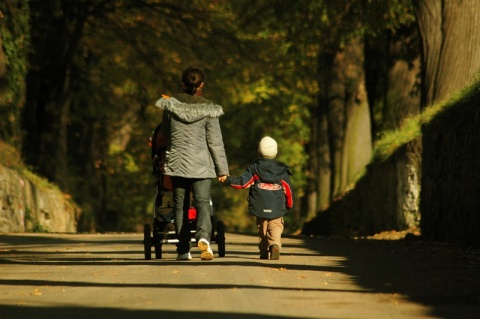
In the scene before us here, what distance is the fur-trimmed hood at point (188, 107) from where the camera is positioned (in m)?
13.6

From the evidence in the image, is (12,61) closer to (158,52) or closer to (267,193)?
(158,52)

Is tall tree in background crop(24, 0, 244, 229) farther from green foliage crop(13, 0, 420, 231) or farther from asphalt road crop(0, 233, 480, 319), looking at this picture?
asphalt road crop(0, 233, 480, 319)

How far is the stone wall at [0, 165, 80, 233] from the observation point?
26469 mm

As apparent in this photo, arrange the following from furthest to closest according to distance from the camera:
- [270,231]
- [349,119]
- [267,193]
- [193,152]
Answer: [349,119]
[267,193]
[270,231]
[193,152]

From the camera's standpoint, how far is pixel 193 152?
13602mm

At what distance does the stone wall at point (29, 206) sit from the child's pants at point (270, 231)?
487 inches

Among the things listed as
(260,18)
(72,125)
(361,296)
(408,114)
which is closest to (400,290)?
(361,296)

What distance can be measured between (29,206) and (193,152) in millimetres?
15716

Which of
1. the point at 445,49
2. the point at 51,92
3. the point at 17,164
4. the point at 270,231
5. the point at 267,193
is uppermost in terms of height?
the point at 51,92

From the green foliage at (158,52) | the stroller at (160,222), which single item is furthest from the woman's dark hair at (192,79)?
the green foliage at (158,52)

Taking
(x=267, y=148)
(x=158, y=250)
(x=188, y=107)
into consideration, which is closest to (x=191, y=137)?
(x=188, y=107)

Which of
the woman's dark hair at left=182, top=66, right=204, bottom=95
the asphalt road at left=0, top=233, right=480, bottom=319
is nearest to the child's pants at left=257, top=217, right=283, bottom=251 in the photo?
the asphalt road at left=0, top=233, right=480, bottom=319

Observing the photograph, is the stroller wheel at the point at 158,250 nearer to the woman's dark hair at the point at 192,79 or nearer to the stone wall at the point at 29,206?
the woman's dark hair at the point at 192,79

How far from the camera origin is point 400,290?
32.8 feet
